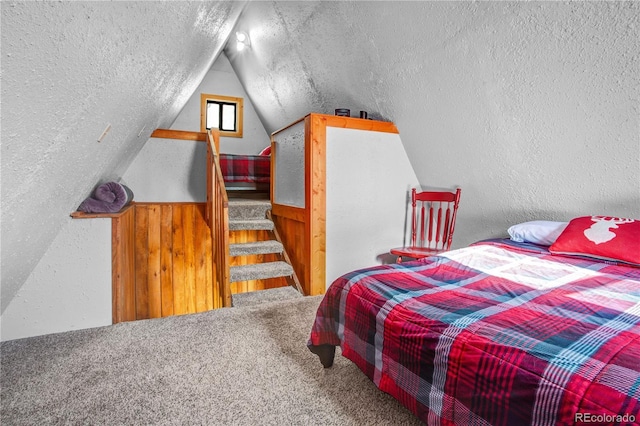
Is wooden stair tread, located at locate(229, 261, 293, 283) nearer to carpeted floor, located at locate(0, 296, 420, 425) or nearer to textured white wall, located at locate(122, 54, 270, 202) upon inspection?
carpeted floor, located at locate(0, 296, 420, 425)

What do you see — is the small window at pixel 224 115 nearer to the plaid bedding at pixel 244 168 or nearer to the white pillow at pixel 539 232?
the plaid bedding at pixel 244 168

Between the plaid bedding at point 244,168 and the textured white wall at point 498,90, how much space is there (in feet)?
4.90

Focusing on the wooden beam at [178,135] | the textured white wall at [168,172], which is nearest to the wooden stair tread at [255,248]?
the textured white wall at [168,172]

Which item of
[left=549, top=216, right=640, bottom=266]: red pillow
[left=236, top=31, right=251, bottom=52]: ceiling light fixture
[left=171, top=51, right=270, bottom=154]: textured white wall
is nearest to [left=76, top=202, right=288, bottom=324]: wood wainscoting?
[left=171, top=51, right=270, bottom=154]: textured white wall

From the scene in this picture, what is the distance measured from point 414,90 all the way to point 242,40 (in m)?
2.60

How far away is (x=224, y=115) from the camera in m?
5.45

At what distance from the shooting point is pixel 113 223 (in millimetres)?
2385

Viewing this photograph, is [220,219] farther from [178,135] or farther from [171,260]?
[178,135]

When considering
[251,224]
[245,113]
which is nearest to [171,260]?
[251,224]

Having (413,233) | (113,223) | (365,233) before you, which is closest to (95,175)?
(113,223)

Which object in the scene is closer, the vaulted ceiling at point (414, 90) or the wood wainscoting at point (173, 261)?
the vaulted ceiling at point (414, 90)

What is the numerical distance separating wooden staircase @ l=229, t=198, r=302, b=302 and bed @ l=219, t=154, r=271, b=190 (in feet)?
2.66

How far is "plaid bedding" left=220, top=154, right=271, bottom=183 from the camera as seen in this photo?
440 centimetres

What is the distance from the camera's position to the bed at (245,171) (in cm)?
441
